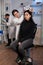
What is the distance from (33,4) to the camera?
623cm

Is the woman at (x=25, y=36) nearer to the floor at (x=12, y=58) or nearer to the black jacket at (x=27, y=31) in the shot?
the black jacket at (x=27, y=31)

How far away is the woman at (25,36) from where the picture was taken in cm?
318

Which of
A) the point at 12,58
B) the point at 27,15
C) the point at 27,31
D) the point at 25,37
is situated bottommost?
the point at 12,58

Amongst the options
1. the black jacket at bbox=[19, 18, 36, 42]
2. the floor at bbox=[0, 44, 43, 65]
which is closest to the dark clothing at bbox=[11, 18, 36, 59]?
→ the black jacket at bbox=[19, 18, 36, 42]

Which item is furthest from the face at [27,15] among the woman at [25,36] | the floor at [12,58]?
the floor at [12,58]

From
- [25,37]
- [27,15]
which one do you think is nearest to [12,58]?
A: [25,37]

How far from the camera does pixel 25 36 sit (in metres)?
3.21

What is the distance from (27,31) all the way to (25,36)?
0.11 m

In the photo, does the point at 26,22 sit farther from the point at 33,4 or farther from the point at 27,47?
the point at 33,4

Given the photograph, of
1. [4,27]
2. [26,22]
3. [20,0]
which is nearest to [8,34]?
[4,27]

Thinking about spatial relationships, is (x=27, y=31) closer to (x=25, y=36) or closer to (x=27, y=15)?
(x=25, y=36)

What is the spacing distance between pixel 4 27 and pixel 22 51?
12.0ft

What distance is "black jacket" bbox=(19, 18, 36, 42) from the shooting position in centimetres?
319

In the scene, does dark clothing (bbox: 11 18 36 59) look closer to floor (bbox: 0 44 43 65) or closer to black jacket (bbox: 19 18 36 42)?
black jacket (bbox: 19 18 36 42)
